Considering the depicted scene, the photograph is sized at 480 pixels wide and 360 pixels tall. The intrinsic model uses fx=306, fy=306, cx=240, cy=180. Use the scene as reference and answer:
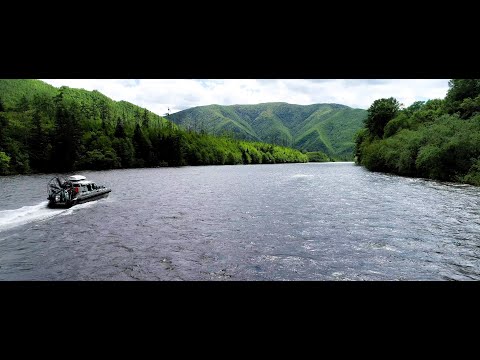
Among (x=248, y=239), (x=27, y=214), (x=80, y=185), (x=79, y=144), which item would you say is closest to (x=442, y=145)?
(x=248, y=239)

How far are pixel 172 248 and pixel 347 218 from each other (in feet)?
40.8

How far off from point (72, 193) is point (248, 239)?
58.2 ft

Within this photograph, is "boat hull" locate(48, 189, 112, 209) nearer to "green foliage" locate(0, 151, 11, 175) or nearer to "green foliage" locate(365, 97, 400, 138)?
"green foliage" locate(0, 151, 11, 175)

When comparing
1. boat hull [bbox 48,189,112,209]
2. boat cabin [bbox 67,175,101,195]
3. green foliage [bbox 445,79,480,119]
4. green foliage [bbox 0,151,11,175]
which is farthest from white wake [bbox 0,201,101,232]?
green foliage [bbox 445,79,480,119]

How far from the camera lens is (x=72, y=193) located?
86.0ft

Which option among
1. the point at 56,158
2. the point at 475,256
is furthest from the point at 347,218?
the point at 56,158

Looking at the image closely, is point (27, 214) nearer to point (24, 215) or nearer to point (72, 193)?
point (24, 215)

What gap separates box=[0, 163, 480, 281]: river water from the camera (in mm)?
12258

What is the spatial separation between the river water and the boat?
2.54 feet
